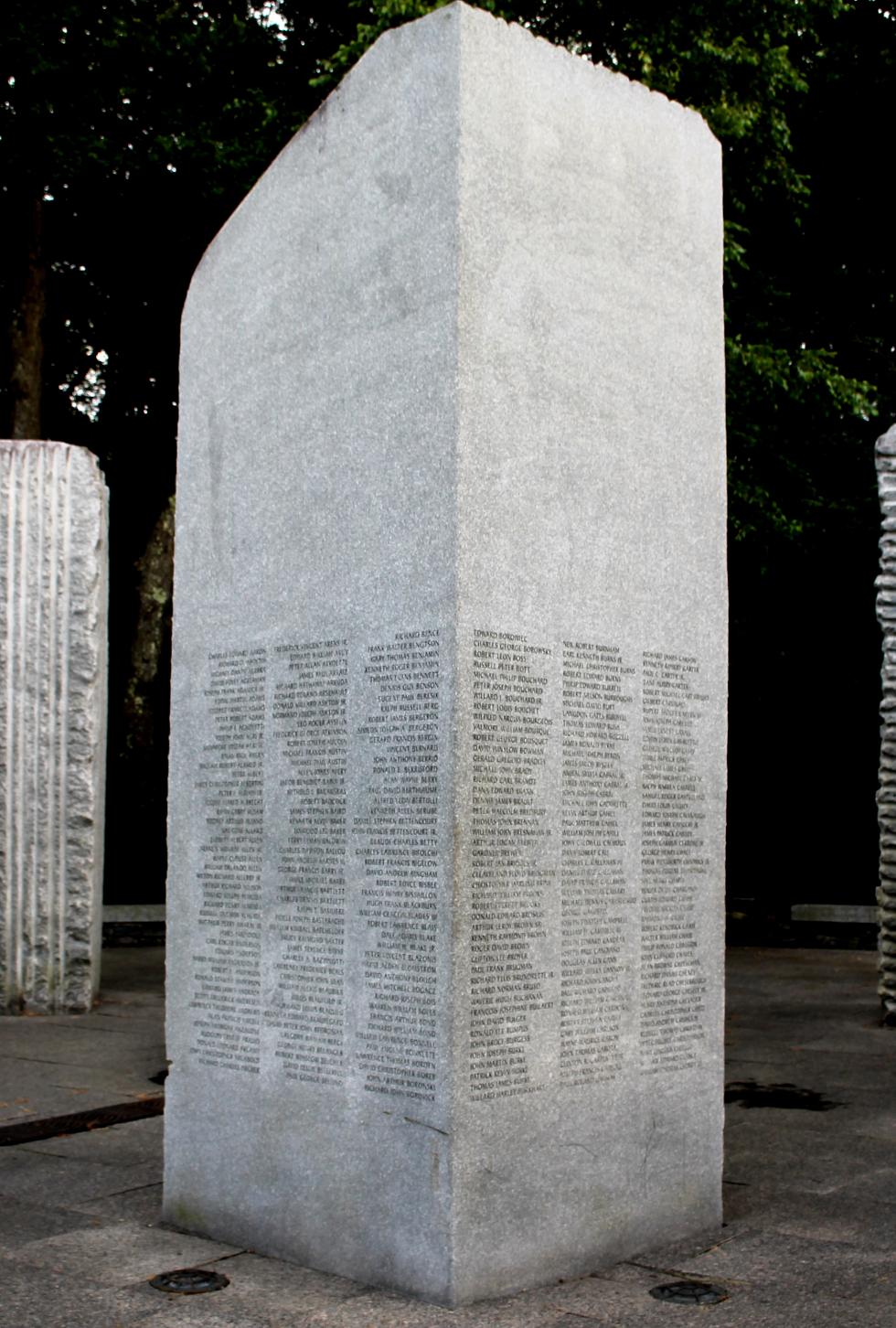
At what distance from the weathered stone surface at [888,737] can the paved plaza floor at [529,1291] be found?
37.6 inches

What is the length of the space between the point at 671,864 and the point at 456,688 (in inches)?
52.2

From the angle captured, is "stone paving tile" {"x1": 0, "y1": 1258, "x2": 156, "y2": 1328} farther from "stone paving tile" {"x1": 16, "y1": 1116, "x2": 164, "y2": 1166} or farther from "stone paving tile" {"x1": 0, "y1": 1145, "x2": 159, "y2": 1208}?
"stone paving tile" {"x1": 16, "y1": 1116, "x2": 164, "y2": 1166}

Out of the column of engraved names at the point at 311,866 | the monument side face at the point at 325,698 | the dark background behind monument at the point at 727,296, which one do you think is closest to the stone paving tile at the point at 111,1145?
the monument side face at the point at 325,698

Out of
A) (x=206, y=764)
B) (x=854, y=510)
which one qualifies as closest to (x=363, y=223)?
(x=206, y=764)

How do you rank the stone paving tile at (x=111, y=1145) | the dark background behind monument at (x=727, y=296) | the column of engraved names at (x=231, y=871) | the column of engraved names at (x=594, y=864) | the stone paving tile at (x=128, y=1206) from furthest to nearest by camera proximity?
the dark background behind monument at (x=727, y=296) → the stone paving tile at (x=111, y=1145) → the stone paving tile at (x=128, y=1206) → the column of engraved names at (x=231, y=871) → the column of engraved names at (x=594, y=864)

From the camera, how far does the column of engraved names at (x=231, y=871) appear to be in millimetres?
5555

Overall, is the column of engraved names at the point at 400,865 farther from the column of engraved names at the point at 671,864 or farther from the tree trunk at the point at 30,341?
the tree trunk at the point at 30,341

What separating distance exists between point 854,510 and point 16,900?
11.5 m

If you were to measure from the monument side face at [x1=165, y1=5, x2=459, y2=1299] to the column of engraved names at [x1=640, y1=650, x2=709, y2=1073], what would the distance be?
3.31ft

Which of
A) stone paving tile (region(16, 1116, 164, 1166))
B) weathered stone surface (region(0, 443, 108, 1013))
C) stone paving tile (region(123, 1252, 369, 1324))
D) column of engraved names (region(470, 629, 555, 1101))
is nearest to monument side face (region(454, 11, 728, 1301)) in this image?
column of engraved names (region(470, 629, 555, 1101))

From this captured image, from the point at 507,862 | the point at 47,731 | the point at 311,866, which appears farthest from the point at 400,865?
the point at 47,731

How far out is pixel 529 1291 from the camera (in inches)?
192

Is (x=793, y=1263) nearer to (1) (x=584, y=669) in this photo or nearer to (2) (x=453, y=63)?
(1) (x=584, y=669)

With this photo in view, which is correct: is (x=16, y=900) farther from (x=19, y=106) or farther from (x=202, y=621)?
(x=19, y=106)
